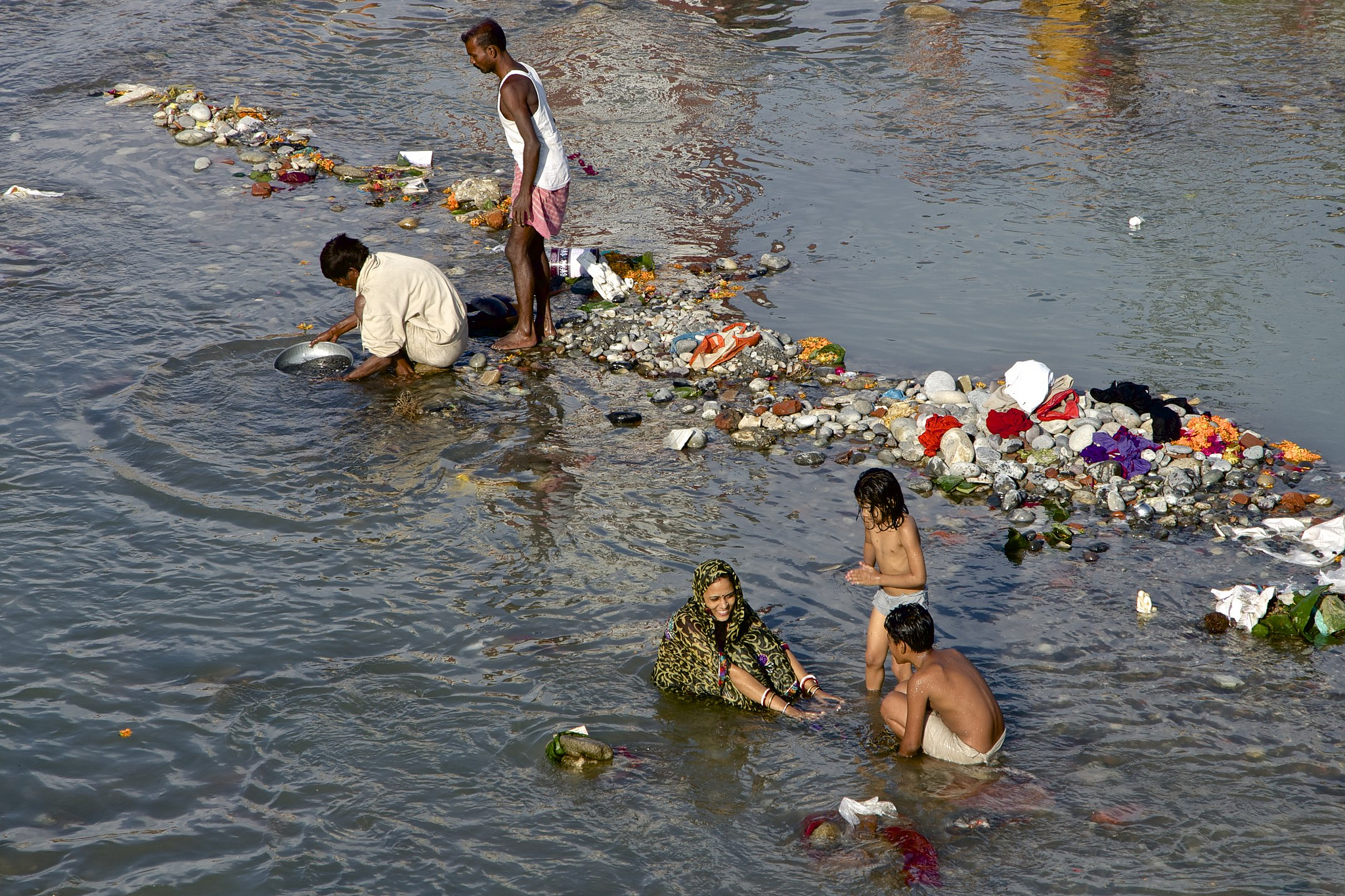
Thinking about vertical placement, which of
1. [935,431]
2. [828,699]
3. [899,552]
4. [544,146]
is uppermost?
[544,146]

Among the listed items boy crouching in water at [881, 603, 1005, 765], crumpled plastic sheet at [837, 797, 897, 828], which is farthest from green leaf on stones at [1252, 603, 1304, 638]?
crumpled plastic sheet at [837, 797, 897, 828]

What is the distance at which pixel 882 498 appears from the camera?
4637 mm

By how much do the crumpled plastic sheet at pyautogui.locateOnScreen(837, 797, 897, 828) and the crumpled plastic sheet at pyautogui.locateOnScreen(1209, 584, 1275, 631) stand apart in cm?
230

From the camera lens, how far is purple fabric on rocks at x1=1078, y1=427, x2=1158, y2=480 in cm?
654

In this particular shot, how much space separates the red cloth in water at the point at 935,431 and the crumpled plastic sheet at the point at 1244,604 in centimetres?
194

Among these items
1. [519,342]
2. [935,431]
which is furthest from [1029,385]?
[519,342]

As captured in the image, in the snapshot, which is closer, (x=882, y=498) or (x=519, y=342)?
(x=882, y=498)

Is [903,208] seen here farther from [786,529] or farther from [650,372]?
[786,529]

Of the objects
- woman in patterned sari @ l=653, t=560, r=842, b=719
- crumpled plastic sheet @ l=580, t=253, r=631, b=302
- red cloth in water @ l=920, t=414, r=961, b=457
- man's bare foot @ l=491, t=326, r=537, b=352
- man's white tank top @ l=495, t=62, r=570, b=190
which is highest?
man's white tank top @ l=495, t=62, r=570, b=190

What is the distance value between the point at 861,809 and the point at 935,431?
3.30 metres

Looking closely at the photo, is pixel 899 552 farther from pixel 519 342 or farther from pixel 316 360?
pixel 316 360

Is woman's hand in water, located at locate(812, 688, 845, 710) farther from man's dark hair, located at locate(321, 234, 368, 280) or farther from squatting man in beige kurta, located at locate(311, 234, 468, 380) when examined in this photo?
man's dark hair, located at locate(321, 234, 368, 280)

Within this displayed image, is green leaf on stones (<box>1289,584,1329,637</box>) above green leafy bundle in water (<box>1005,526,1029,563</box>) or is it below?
above

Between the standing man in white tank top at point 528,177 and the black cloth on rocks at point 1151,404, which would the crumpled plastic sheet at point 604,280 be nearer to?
the standing man in white tank top at point 528,177
